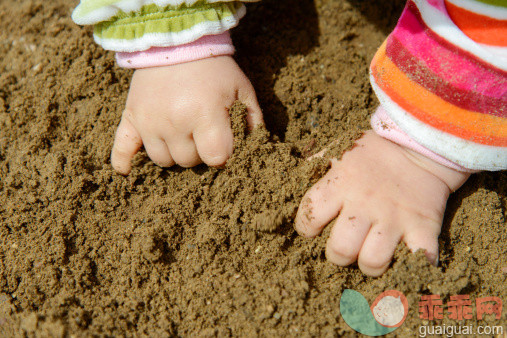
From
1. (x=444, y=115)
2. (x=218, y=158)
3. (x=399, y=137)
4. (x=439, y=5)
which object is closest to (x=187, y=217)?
(x=218, y=158)

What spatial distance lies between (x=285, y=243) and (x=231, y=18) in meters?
0.63

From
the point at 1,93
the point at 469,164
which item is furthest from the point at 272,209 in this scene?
the point at 1,93

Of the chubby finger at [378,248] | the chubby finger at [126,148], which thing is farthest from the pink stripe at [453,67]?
the chubby finger at [126,148]

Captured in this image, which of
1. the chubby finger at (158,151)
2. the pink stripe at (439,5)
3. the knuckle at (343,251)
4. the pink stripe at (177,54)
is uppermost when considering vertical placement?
the pink stripe at (439,5)

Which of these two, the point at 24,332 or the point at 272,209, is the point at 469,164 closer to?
the point at 272,209

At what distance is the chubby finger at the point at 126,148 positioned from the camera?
4.10 feet

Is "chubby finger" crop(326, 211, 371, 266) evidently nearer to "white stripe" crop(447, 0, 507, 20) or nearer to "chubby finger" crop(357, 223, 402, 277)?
"chubby finger" crop(357, 223, 402, 277)

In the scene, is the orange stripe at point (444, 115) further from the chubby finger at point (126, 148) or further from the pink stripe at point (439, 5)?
the chubby finger at point (126, 148)

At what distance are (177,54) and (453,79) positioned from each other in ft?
2.31

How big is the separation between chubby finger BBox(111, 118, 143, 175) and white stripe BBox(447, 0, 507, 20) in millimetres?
899

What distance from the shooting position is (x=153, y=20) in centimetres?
117

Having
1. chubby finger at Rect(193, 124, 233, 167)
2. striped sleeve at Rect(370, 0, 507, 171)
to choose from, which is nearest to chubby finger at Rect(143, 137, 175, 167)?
chubby finger at Rect(193, 124, 233, 167)

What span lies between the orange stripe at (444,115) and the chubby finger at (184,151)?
0.54 m

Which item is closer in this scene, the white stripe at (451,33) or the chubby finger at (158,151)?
the white stripe at (451,33)
